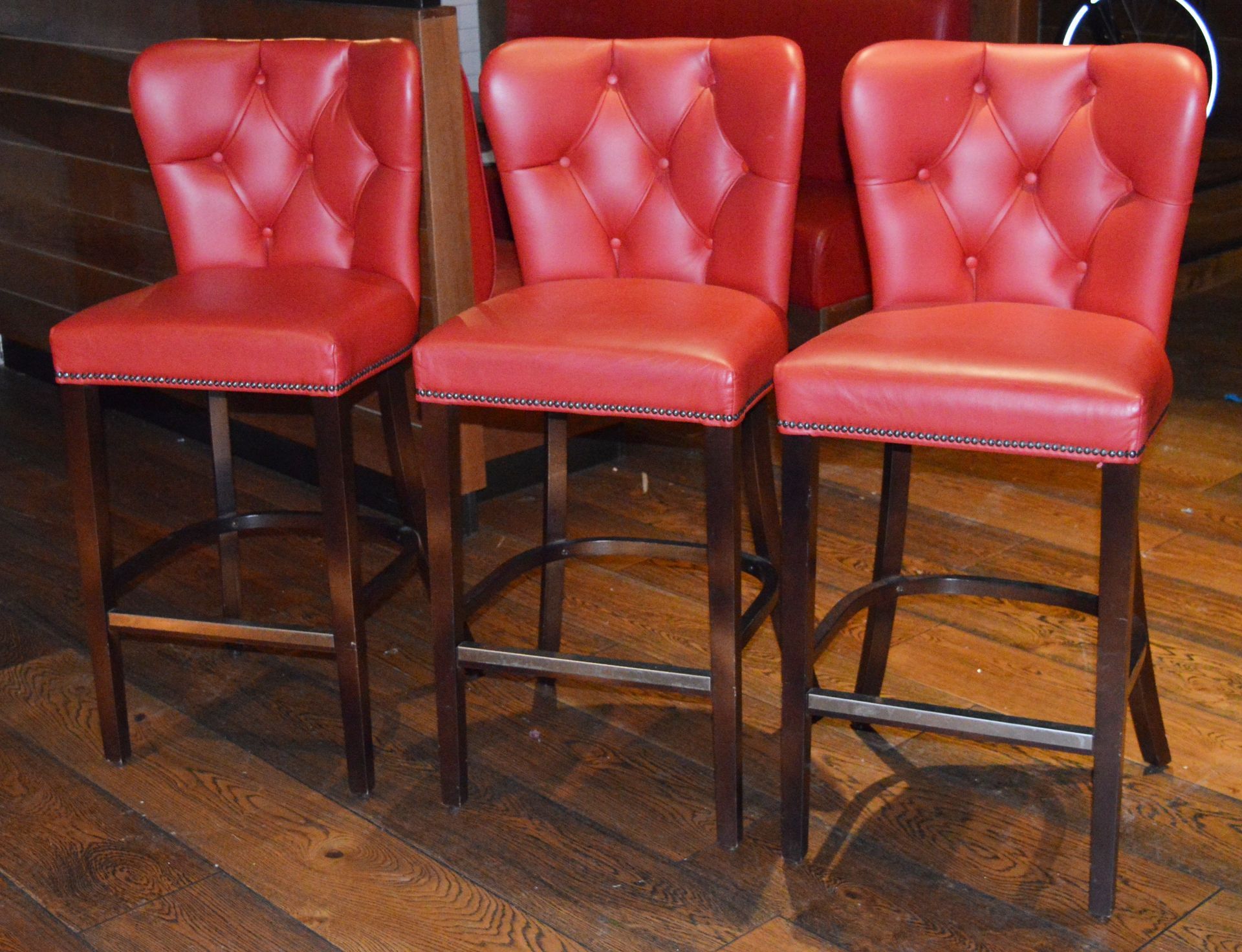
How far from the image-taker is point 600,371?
177 centimetres

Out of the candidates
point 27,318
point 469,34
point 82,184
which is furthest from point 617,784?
point 469,34

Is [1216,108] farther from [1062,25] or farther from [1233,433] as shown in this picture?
[1233,433]

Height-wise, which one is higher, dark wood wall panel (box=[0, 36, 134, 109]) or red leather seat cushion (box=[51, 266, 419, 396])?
dark wood wall panel (box=[0, 36, 134, 109])

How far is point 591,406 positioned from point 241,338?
1.63 ft

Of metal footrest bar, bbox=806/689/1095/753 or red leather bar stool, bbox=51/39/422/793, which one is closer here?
metal footrest bar, bbox=806/689/1095/753

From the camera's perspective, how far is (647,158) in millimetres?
2076

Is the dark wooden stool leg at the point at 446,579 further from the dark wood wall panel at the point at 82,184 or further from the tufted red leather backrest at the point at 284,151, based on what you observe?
the dark wood wall panel at the point at 82,184

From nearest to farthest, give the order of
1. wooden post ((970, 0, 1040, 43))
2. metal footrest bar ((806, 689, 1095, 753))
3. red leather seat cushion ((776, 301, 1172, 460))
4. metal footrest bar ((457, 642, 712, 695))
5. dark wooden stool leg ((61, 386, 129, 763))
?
red leather seat cushion ((776, 301, 1172, 460)) → metal footrest bar ((806, 689, 1095, 753)) → metal footrest bar ((457, 642, 712, 695)) → dark wooden stool leg ((61, 386, 129, 763)) → wooden post ((970, 0, 1040, 43))

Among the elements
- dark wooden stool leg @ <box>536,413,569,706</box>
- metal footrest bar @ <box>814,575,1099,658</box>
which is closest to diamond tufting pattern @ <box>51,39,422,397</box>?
dark wooden stool leg @ <box>536,413,569,706</box>

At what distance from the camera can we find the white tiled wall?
4.44 meters

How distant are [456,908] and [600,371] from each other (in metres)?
0.71

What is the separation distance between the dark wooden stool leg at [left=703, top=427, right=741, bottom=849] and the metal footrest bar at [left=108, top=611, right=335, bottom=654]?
0.58 meters

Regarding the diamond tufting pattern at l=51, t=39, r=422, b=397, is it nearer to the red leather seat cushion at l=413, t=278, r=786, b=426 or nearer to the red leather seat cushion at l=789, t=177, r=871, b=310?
the red leather seat cushion at l=413, t=278, r=786, b=426

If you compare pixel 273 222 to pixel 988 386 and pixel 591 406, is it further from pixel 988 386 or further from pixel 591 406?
pixel 988 386
